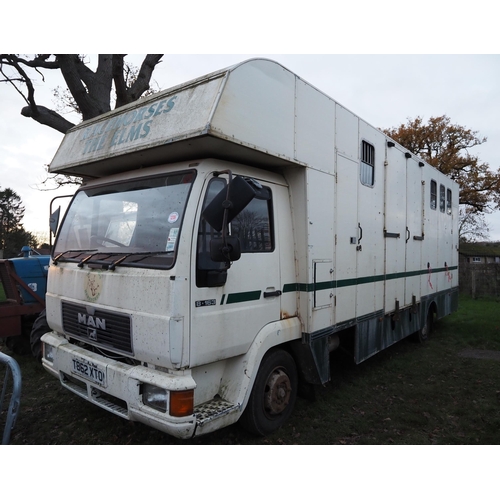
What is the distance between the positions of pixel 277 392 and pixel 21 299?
528 centimetres

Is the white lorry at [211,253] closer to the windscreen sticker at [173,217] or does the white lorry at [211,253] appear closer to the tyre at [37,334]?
the windscreen sticker at [173,217]

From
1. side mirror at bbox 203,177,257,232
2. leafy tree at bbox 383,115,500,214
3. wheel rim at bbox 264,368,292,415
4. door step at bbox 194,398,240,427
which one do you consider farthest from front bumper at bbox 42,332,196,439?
leafy tree at bbox 383,115,500,214

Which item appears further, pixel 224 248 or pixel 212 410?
pixel 212 410

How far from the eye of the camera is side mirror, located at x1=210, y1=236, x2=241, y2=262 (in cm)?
294

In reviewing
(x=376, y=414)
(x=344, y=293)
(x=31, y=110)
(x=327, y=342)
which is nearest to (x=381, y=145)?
(x=344, y=293)

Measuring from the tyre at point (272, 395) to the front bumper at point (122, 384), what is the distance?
89 centimetres

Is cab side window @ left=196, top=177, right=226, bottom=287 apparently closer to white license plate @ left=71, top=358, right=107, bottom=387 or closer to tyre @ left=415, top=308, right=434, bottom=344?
white license plate @ left=71, top=358, right=107, bottom=387

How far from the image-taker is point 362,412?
4629mm

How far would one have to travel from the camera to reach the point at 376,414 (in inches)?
181

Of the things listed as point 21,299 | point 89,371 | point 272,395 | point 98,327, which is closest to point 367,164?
point 272,395

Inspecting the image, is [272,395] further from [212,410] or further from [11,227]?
[11,227]

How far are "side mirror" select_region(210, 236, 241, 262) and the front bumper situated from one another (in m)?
0.95

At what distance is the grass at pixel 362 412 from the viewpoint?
12.9 feet

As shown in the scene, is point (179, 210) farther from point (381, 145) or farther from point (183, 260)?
point (381, 145)
